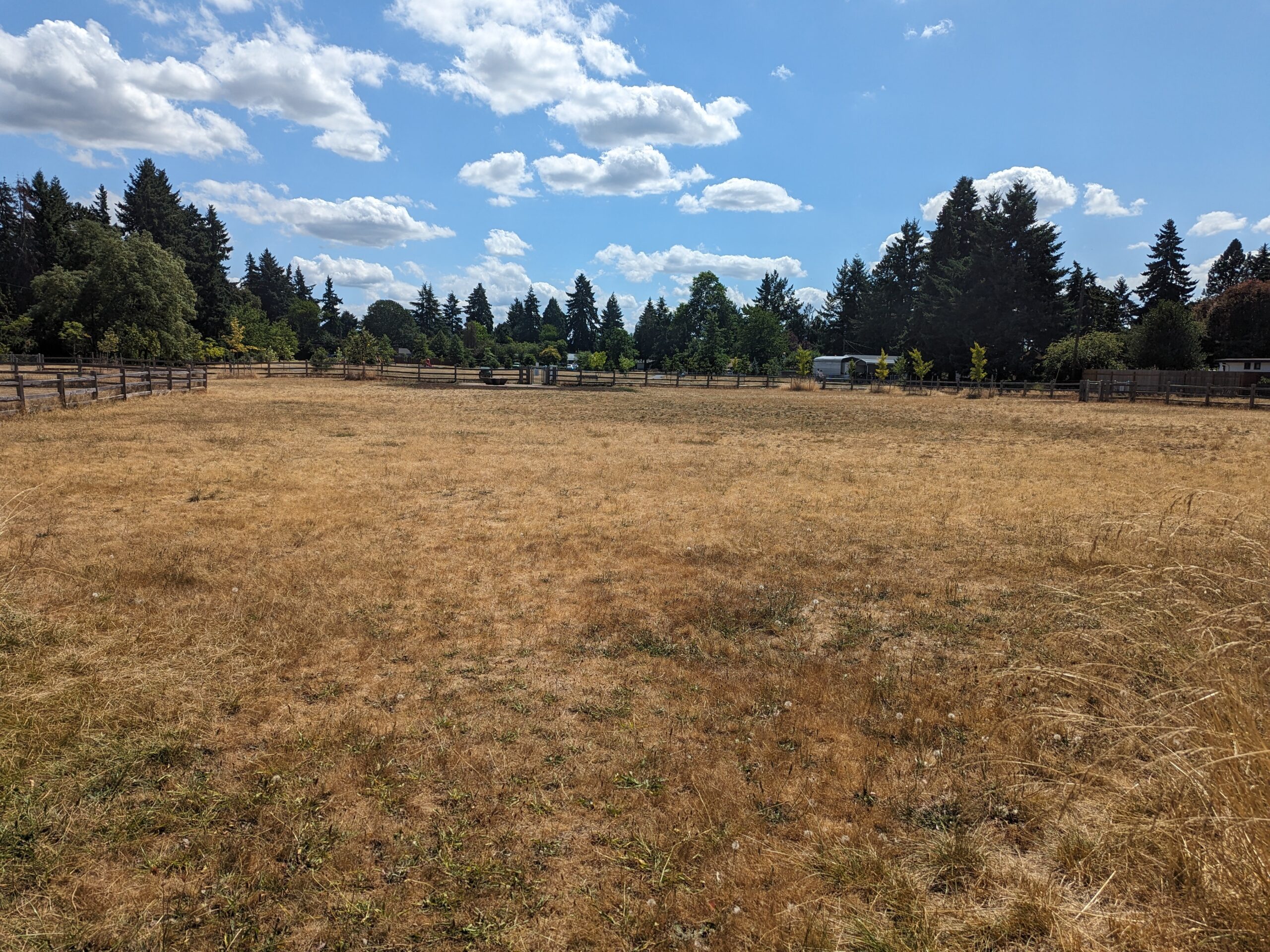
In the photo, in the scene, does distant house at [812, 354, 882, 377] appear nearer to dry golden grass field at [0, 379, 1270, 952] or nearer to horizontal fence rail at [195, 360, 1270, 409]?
horizontal fence rail at [195, 360, 1270, 409]

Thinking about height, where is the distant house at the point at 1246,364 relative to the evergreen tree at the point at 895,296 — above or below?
below

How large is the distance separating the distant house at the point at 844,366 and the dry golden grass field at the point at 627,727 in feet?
256

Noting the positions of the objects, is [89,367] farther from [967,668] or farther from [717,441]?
[967,668]

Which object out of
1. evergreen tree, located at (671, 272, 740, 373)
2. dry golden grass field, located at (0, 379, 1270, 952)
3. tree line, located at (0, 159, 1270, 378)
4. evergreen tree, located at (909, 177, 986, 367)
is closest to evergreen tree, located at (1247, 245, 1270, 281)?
tree line, located at (0, 159, 1270, 378)

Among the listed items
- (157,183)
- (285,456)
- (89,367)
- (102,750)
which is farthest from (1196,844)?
(157,183)

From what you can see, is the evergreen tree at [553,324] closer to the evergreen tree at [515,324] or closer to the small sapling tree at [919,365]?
the evergreen tree at [515,324]

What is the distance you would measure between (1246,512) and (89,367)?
55.0 m

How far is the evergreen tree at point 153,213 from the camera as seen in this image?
265 feet

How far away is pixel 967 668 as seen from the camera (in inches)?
215

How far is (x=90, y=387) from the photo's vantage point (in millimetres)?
24234

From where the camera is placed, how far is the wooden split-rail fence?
770 inches

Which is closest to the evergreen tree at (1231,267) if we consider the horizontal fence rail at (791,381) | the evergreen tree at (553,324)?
the horizontal fence rail at (791,381)

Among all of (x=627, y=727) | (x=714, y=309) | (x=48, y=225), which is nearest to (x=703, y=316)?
(x=714, y=309)

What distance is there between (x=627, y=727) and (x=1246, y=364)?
65579mm
